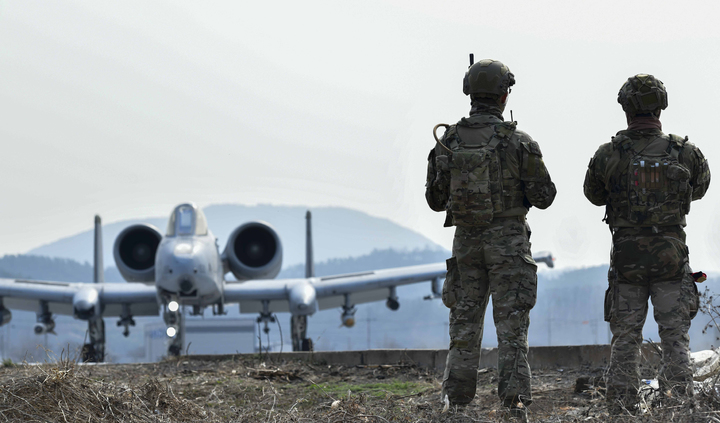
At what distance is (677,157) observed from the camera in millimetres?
4676

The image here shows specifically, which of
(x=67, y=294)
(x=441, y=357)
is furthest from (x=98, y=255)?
(x=441, y=357)

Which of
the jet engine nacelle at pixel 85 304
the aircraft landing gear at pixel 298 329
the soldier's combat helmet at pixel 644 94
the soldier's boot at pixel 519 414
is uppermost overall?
the soldier's combat helmet at pixel 644 94

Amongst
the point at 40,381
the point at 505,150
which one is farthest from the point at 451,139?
the point at 40,381

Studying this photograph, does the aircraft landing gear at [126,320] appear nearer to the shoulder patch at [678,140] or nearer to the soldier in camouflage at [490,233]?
the soldier in camouflage at [490,233]

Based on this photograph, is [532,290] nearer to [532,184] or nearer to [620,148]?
[532,184]

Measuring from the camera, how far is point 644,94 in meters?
4.74

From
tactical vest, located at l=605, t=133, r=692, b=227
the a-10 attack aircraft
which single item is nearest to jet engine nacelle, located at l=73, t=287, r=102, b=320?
the a-10 attack aircraft

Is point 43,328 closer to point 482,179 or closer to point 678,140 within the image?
point 482,179

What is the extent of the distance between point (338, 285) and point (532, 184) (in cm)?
1914

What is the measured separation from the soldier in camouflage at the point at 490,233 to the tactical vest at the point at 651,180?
56 centimetres

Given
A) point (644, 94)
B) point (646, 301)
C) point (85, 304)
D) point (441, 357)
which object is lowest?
point (441, 357)

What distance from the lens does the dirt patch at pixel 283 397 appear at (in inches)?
152

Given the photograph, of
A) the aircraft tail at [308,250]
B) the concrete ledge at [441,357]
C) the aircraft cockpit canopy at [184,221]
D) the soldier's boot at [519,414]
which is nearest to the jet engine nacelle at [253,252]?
the aircraft cockpit canopy at [184,221]

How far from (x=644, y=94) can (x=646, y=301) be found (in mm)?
1349
